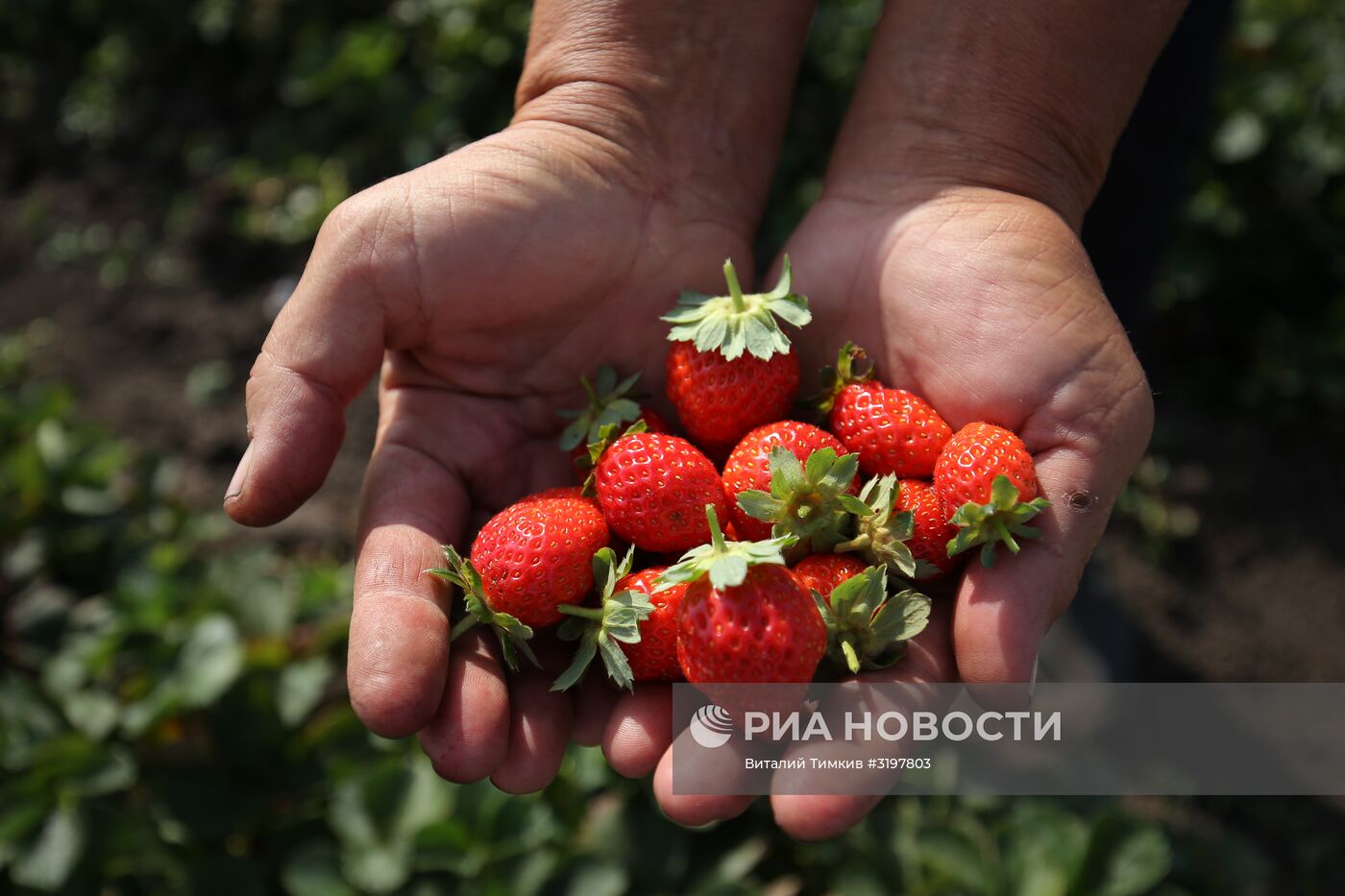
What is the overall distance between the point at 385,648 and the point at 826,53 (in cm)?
298

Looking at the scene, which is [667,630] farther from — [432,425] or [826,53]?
[826,53]

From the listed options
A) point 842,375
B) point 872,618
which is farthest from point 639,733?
point 842,375

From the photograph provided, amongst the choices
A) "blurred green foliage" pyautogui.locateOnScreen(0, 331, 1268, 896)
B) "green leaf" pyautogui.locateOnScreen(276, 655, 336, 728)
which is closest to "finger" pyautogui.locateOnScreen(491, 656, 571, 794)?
"blurred green foliage" pyautogui.locateOnScreen(0, 331, 1268, 896)

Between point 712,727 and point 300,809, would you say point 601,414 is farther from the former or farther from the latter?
point 300,809

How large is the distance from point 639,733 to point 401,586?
18.8 inches

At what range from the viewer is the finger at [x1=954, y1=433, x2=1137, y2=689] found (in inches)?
67.5

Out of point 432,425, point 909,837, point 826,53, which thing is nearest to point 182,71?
point 826,53

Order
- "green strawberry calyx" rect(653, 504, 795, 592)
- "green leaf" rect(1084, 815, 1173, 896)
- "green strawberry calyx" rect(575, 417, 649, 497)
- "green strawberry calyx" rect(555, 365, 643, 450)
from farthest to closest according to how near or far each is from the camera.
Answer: "green leaf" rect(1084, 815, 1173, 896), "green strawberry calyx" rect(555, 365, 643, 450), "green strawberry calyx" rect(575, 417, 649, 497), "green strawberry calyx" rect(653, 504, 795, 592)

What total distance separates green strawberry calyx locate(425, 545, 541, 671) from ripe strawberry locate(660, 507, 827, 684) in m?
0.27

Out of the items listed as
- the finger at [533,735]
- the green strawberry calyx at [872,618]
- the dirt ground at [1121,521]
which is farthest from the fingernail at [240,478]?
the dirt ground at [1121,521]

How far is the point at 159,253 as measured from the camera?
4492 mm

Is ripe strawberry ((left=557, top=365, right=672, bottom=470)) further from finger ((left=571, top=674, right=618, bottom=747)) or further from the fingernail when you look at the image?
the fingernail

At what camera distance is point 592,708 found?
1.87 metres

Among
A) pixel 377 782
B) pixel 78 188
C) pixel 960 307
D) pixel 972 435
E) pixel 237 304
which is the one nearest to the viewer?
pixel 972 435
